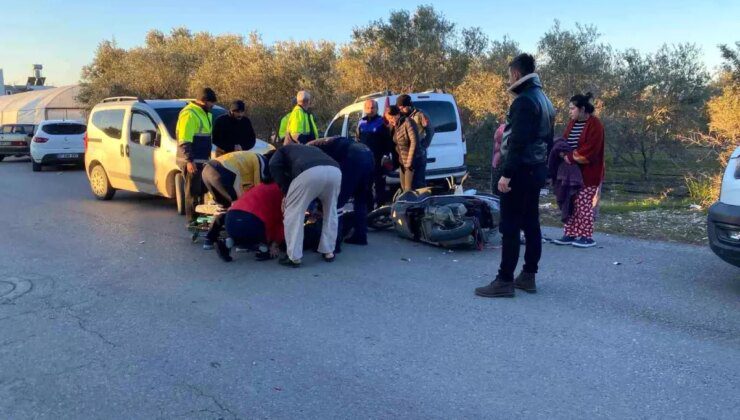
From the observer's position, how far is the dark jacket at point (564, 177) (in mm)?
7570

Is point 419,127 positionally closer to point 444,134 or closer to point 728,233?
point 444,134

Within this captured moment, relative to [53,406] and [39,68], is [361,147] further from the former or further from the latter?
[39,68]

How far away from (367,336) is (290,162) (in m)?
2.45

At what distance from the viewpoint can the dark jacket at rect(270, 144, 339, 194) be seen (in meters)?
6.45

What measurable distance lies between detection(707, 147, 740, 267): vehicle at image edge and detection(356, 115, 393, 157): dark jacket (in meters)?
4.69

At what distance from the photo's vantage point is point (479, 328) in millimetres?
4805

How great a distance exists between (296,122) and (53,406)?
21.7ft

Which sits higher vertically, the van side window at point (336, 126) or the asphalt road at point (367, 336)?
the van side window at point (336, 126)

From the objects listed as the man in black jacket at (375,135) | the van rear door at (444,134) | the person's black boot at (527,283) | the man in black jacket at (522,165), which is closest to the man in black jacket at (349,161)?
the man in black jacket at (375,135)

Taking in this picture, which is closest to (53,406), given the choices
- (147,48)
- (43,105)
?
(147,48)

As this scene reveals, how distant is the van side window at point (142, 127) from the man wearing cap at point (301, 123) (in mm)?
2461

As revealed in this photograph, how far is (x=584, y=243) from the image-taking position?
25.1 ft

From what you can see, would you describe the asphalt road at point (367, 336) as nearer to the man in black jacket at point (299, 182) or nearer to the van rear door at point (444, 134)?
the man in black jacket at point (299, 182)

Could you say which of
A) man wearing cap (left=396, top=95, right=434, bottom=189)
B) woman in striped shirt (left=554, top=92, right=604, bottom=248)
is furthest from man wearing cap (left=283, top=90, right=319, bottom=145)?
woman in striped shirt (left=554, top=92, right=604, bottom=248)
